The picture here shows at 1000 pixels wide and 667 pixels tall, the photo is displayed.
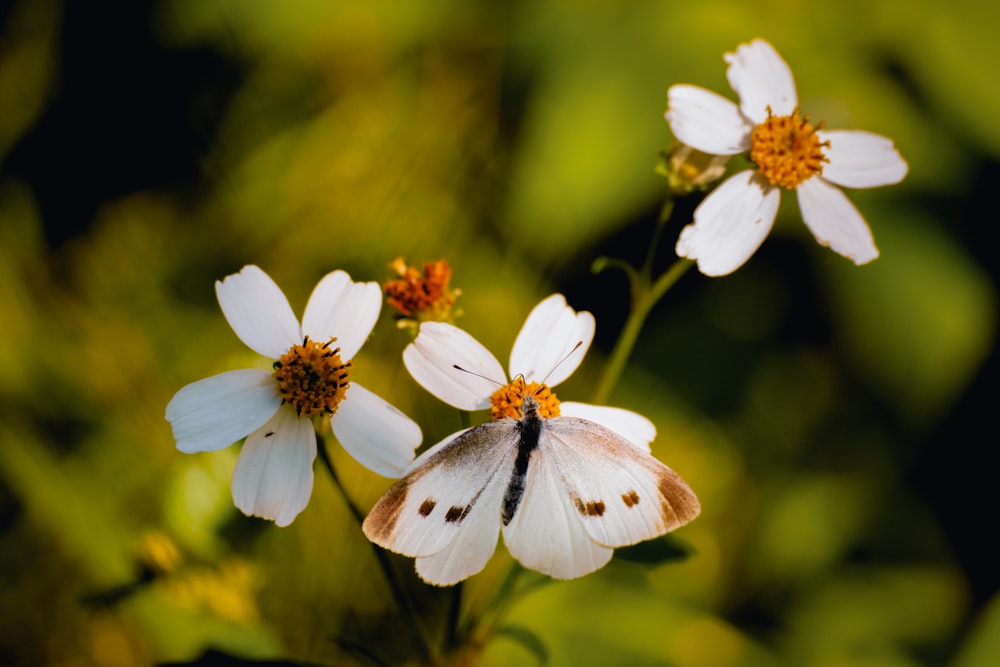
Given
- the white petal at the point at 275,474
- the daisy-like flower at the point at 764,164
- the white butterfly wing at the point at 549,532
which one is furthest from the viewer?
the daisy-like flower at the point at 764,164

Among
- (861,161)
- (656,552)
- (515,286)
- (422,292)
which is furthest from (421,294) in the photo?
(515,286)

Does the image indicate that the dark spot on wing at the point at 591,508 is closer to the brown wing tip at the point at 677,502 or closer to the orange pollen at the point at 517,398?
the brown wing tip at the point at 677,502

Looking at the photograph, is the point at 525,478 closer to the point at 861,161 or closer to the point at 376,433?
the point at 376,433

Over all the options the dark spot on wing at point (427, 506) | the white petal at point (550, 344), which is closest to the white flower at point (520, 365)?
the white petal at point (550, 344)

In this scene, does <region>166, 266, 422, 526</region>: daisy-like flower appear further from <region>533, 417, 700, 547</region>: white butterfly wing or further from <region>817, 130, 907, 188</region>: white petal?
<region>817, 130, 907, 188</region>: white petal

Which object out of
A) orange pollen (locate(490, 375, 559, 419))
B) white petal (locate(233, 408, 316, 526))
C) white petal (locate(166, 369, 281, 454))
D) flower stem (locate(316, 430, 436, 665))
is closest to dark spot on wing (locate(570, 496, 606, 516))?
orange pollen (locate(490, 375, 559, 419))

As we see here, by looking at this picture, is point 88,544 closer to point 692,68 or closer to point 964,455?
point 692,68
